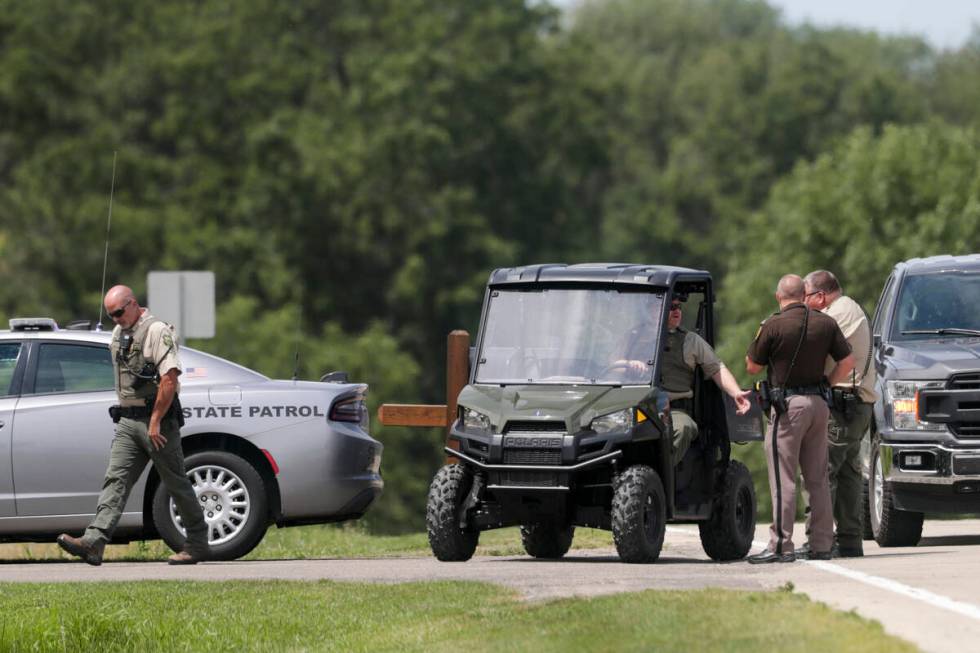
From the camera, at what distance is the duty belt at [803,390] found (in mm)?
→ 14484

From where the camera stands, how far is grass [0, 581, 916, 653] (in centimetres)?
977

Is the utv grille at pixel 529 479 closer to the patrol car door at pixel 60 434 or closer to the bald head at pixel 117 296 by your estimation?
the bald head at pixel 117 296

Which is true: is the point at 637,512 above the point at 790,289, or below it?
below

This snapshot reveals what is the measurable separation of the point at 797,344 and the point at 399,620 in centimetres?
427

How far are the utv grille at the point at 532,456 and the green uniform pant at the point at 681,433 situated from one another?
2.90 feet

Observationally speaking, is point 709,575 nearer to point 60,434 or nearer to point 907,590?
Answer: point 907,590

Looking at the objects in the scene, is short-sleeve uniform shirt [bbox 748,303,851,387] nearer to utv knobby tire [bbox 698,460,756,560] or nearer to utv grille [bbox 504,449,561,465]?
utv knobby tire [bbox 698,460,756,560]

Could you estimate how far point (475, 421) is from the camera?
14422 millimetres

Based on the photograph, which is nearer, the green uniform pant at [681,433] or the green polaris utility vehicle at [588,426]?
the green polaris utility vehicle at [588,426]

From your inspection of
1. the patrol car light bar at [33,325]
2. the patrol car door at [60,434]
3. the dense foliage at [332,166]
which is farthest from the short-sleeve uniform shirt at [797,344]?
the dense foliage at [332,166]

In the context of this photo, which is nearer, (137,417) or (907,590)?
(907,590)

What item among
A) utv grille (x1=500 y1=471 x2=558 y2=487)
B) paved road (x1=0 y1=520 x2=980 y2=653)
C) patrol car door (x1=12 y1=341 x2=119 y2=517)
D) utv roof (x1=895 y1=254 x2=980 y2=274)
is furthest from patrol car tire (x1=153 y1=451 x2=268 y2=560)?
utv roof (x1=895 y1=254 x2=980 y2=274)

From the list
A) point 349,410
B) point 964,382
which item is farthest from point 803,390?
point 349,410

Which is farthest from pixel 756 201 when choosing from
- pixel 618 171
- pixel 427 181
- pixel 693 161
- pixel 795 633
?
pixel 795 633
